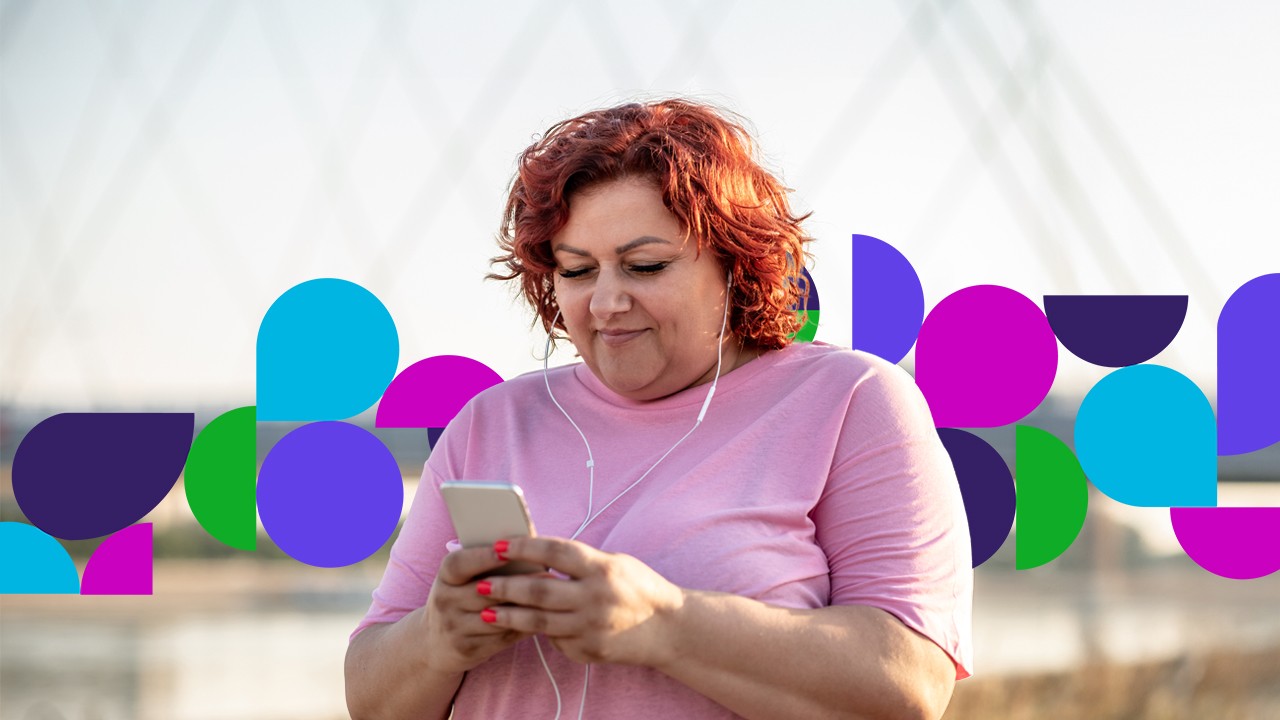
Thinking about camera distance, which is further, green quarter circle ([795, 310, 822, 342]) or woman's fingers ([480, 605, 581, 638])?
green quarter circle ([795, 310, 822, 342])

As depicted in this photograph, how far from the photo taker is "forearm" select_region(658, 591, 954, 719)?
1.15 m

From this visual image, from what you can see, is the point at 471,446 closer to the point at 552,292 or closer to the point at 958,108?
the point at 552,292

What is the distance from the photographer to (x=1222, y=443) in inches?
81.6

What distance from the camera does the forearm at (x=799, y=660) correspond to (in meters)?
1.15

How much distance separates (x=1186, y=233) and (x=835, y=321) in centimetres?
65

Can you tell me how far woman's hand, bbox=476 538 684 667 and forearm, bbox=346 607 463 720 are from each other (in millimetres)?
192
